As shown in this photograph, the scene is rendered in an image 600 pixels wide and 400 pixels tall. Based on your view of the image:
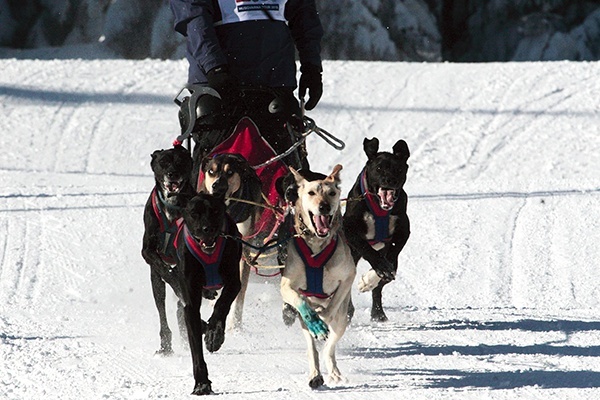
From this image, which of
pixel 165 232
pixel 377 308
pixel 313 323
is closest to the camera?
pixel 313 323

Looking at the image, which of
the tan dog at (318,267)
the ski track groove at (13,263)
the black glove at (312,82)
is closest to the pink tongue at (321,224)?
the tan dog at (318,267)

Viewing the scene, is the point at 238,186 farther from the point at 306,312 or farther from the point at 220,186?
the point at 306,312

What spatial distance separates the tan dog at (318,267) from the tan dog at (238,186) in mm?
462

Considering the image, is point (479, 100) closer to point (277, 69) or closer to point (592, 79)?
point (592, 79)

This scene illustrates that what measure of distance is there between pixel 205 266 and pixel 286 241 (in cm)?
59

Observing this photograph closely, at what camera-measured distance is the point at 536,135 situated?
12.6 m

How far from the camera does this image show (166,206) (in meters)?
5.68

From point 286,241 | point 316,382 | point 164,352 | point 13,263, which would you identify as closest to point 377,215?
point 286,241

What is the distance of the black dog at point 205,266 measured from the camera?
500cm

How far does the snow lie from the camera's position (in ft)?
18.2

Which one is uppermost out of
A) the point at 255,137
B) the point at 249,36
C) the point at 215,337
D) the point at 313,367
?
the point at 249,36

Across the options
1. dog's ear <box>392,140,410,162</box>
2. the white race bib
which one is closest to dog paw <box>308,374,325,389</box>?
dog's ear <box>392,140,410,162</box>

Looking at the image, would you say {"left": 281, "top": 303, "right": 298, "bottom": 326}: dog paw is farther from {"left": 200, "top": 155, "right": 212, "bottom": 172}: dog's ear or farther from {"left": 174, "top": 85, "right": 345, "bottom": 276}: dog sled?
{"left": 200, "top": 155, "right": 212, "bottom": 172}: dog's ear

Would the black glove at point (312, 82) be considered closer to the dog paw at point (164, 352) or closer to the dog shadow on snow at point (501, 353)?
the dog shadow on snow at point (501, 353)
